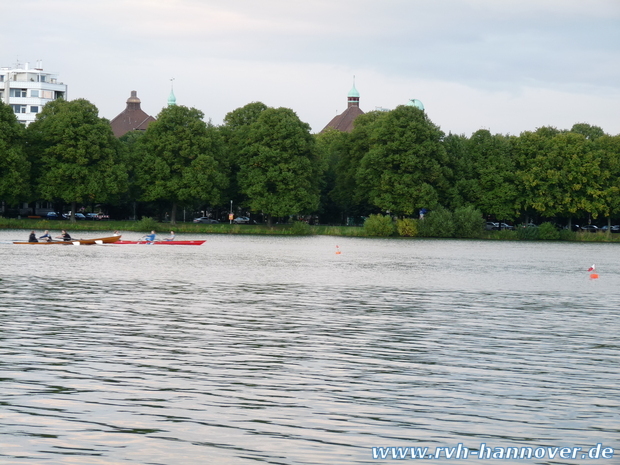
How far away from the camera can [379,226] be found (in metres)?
115

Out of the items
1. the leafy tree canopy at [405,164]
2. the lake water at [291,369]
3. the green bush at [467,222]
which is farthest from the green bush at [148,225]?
the lake water at [291,369]

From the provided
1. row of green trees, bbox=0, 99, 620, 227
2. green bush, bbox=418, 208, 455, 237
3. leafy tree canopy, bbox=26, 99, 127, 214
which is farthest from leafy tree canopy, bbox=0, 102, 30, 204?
green bush, bbox=418, 208, 455, 237

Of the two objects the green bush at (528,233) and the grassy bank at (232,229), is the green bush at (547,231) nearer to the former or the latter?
the green bush at (528,233)

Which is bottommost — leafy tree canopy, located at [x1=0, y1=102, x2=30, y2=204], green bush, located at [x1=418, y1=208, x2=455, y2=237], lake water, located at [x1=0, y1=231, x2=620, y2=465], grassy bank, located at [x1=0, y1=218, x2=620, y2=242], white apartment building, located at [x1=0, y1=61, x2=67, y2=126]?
lake water, located at [x1=0, y1=231, x2=620, y2=465]

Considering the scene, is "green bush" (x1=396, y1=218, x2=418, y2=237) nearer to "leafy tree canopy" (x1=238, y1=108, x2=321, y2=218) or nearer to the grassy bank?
the grassy bank

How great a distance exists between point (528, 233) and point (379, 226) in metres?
20.5

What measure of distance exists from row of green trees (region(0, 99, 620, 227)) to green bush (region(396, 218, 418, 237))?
1.41 m

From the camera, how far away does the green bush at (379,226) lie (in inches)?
4508

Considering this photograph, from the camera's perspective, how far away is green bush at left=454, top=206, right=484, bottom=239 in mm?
115250

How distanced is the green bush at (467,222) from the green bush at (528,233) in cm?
655

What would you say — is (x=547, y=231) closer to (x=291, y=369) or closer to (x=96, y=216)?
(x=96, y=216)

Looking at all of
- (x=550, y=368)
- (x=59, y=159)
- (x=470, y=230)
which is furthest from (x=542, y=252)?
(x=550, y=368)

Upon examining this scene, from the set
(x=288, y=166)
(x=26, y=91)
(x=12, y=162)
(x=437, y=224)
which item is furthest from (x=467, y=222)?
(x=26, y=91)

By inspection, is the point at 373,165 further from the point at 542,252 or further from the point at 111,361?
the point at 111,361
